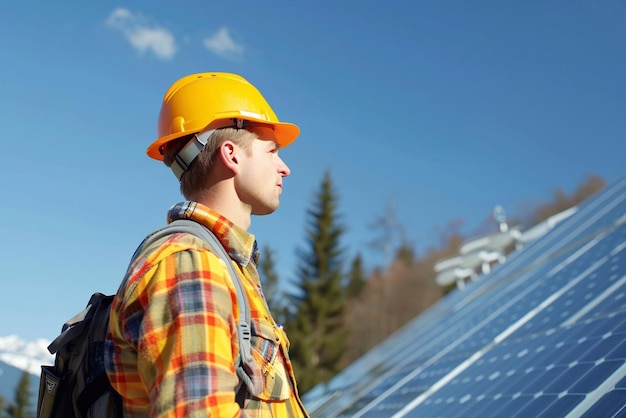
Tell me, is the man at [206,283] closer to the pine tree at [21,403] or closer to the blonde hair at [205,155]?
the blonde hair at [205,155]

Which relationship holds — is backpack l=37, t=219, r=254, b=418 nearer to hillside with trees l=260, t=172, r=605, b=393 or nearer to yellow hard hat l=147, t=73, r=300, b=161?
yellow hard hat l=147, t=73, r=300, b=161

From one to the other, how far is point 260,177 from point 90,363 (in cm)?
71

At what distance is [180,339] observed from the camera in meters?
1.55

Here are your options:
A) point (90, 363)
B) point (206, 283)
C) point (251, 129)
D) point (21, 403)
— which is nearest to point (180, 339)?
point (206, 283)

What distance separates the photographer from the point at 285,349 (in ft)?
Answer: 6.92


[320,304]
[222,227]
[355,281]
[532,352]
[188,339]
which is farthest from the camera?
[355,281]

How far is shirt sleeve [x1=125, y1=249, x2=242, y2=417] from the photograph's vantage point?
4.99 feet

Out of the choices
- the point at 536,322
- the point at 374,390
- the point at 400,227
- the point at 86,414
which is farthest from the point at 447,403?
the point at 400,227

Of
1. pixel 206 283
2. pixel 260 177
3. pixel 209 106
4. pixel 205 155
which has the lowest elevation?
pixel 206 283

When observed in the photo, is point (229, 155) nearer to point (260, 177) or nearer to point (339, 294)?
point (260, 177)

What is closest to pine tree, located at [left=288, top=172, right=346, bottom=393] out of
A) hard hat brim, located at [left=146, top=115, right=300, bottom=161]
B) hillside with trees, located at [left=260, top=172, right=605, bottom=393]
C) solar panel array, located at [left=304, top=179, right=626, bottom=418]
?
hillside with trees, located at [left=260, top=172, right=605, bottom=393]

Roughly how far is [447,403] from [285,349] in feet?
8.02

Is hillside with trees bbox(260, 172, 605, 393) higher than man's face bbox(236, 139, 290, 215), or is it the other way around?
hillside with trees bbox(260, 172, 605, 393)

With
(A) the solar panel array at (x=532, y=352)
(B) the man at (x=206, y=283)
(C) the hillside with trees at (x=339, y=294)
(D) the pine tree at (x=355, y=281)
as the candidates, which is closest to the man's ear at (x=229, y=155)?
(B) the man at (x=206, y=283)
